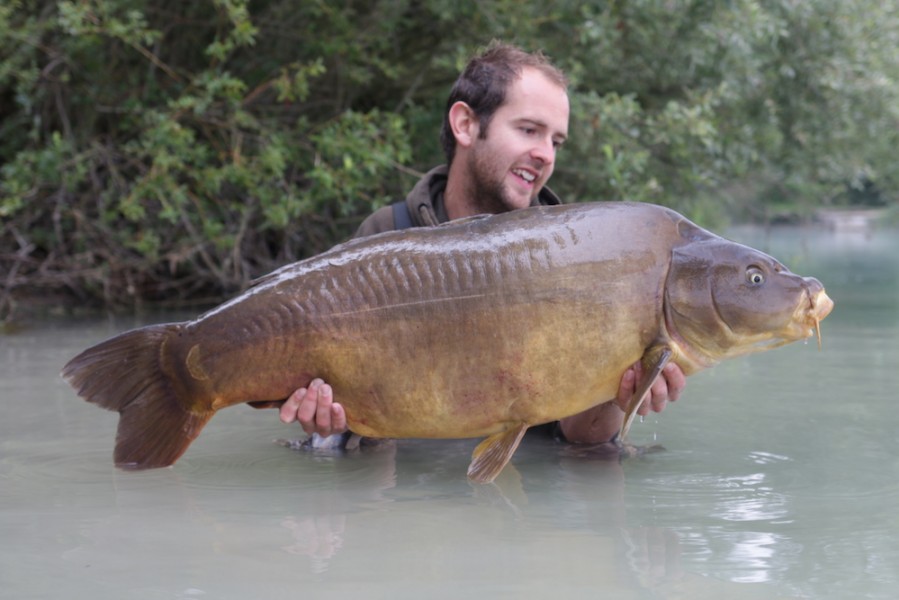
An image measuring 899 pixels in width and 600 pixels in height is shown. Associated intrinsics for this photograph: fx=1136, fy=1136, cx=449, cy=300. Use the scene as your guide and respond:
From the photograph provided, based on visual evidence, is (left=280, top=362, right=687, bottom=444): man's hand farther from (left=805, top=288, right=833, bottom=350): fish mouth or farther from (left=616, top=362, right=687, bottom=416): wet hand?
(left=805, top=288, right=833, bottom=350): fish mouth

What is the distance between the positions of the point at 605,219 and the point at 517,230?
8.7 inches

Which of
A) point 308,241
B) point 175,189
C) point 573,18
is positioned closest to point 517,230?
point 175,189

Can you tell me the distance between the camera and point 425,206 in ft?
12.3

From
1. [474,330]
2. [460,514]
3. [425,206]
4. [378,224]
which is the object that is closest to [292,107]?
[378,224]

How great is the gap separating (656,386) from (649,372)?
0.62 ft

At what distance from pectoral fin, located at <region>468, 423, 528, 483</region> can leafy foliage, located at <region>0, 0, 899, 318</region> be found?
13.6ft

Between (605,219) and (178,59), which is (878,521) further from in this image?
(178,59)

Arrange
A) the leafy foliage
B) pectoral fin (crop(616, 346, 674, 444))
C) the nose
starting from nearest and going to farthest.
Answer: pectoral fin (crop(616, 346, 674, 444)), the nose, the leafy foliage

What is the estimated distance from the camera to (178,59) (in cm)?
797

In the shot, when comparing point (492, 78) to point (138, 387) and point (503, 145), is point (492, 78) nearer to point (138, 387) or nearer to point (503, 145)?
point (503, 145)

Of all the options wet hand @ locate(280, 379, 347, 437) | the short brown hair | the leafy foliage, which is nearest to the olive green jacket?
the short brown hair

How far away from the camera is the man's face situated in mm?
3682

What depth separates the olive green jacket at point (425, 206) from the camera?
3741 millimetres

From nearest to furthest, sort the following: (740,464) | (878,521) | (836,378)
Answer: (878,521), (740,464), (836,378)
